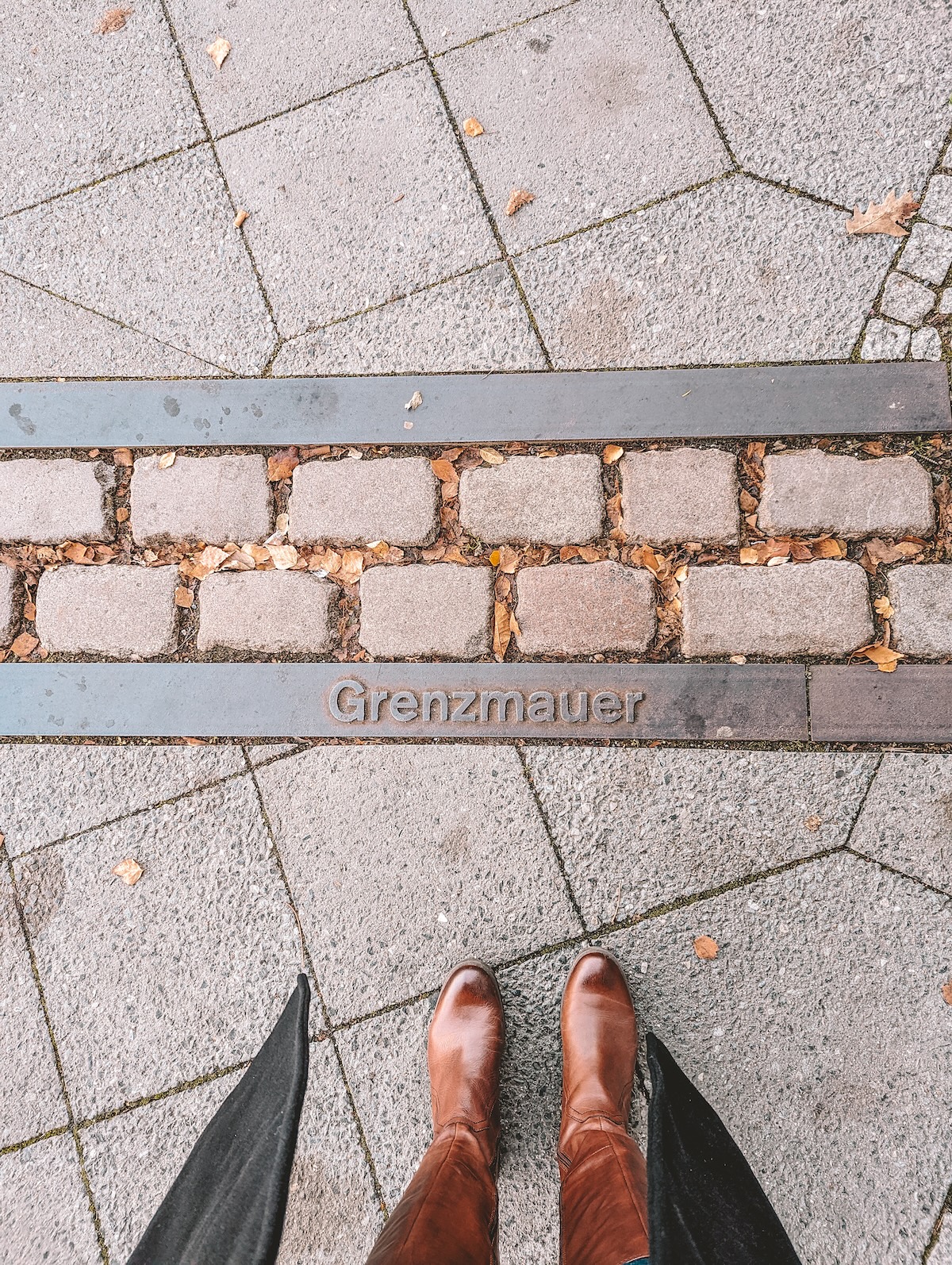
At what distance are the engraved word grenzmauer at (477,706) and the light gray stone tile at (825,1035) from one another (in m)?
0.59

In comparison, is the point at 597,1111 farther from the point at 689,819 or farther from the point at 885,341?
the point at 885,341

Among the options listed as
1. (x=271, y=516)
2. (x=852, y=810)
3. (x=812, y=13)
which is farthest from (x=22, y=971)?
(x=812, y=13)

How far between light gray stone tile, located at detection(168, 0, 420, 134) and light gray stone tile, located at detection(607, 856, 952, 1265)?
273 cm

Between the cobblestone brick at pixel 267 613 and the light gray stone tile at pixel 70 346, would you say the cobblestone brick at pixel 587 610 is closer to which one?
the cobblestone brick at pixel 267 613

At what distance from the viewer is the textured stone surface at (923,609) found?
2.18 m

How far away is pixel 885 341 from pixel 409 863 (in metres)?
2.02

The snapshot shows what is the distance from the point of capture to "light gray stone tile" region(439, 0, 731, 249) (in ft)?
7.81

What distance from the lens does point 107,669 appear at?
2.36m

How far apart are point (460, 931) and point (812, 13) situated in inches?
115

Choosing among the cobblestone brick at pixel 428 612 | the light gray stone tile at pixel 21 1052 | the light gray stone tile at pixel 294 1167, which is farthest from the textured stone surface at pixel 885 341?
the light gray stone tile at pixel 21 1052

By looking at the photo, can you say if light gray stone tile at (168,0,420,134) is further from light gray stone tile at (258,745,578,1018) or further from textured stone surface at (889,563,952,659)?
textured stone surface at (889,563,952,659)

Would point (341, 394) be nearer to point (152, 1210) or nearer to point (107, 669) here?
point (107, 669)

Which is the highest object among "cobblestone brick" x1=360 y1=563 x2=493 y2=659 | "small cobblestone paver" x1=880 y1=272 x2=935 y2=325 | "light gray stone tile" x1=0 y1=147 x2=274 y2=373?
"light gray stone tile" x1=0 y1=147 x2=274 y2=373

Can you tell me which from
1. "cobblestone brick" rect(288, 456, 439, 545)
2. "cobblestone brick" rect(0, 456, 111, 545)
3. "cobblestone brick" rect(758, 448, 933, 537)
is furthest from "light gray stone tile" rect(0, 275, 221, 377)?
"cobblestone brick" rect(758, 448, 933, 537)
